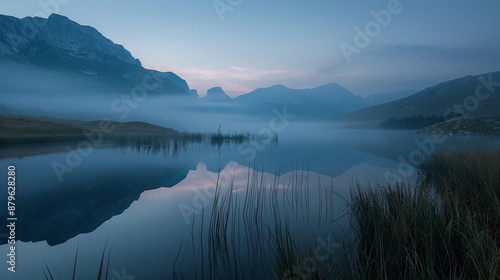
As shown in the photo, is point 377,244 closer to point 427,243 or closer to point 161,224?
point 427,243

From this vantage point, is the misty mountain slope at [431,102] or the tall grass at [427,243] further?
the misty mountain slope at [431,102]

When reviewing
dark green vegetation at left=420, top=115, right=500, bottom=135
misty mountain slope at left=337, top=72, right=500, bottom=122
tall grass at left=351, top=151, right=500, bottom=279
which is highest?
misty mountain slope at left=337, top=72, right=500, bottom=122

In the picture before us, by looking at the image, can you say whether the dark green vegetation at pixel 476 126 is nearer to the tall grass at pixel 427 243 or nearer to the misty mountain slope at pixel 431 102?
the tall grass at pixel 427 243

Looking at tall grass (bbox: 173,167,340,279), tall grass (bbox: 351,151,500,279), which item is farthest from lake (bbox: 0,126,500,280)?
tall grass (bbox: 351,151,500,279)

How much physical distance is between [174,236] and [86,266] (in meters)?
1.78

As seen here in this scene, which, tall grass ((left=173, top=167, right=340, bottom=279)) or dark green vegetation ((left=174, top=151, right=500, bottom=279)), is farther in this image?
tall grass ((left=173, top=167, right=340, bottom=279))

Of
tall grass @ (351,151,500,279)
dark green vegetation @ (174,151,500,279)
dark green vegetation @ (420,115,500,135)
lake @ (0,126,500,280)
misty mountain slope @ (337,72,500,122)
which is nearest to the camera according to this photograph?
tall grass @ (351,151,500,279)

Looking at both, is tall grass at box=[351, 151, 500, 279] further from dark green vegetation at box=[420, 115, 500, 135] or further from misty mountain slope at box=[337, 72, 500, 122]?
misty mountain slope at box=[337, 72, 500, 122]

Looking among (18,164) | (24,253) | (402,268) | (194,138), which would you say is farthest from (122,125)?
(402,268)

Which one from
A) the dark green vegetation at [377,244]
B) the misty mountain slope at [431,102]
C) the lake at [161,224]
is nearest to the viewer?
the dark green vegetation at [377,244]

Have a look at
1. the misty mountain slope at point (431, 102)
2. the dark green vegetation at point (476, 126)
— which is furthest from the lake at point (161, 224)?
the misty mountain slope at point (431, 102)

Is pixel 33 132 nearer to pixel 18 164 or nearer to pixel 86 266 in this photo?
pixel 18 164

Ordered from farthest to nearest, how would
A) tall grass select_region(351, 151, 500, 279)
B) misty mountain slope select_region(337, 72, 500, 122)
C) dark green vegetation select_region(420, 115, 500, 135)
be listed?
misty mountain slope select_region(337, 72, 500, 122), dark green vegetation select_region(420, 115, 500, 135), tall grass select_region(351, 151, 500, 279)

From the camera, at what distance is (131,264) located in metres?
5.09
